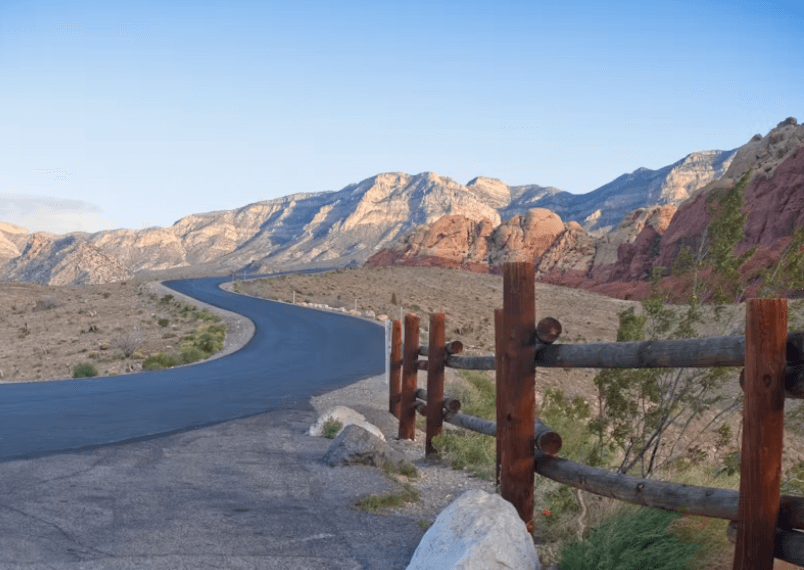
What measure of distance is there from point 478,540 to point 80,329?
40.8 metres

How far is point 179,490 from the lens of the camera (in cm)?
711

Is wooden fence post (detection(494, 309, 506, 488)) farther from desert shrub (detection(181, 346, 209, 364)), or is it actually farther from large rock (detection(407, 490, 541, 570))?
desert shrub (detection(181, 346, 209, 364))

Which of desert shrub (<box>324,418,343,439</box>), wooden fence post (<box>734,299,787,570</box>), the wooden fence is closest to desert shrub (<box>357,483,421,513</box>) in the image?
the wooden fence

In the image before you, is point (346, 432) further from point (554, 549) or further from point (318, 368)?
point (318, 368)

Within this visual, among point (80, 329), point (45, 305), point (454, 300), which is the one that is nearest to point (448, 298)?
point (454, 300)

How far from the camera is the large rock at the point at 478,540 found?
439 cm

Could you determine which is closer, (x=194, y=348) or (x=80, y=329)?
(x=194, y=348)

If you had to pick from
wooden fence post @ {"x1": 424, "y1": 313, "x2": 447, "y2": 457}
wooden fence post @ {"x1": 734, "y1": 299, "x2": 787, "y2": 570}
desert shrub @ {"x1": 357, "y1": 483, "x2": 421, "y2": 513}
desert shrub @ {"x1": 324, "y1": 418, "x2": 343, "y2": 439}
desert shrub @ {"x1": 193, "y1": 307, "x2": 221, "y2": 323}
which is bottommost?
desert shrub @ {"x1": 193, "y1": 307, "x2": 221, "y2": 323}

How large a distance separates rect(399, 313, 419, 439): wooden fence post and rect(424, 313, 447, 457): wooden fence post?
0.97 metres

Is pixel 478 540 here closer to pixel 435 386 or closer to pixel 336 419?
pixel 435 386

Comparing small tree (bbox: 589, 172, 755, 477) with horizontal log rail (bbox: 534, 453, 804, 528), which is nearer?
horizontal log rail (bbox: 534, 453, 804, 528)

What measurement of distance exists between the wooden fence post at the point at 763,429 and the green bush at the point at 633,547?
664 mm

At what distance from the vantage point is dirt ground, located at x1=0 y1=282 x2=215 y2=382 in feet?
94.2

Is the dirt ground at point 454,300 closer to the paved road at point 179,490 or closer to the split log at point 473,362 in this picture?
the paved road at point 179,490
